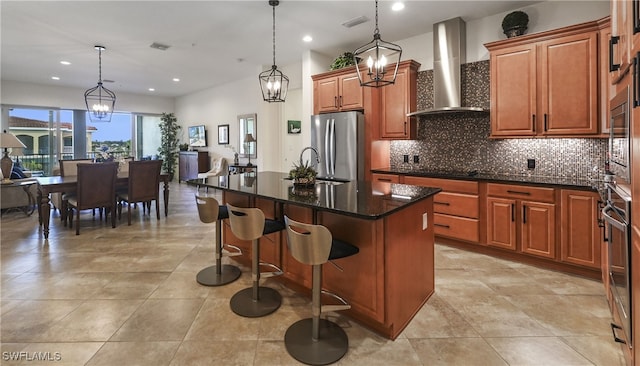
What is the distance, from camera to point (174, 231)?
15.6 feet

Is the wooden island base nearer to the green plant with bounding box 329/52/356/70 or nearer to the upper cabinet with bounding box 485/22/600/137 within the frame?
the upper cabinet with bounding box 485/22/600/137

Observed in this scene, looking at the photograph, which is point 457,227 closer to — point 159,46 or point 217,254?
point 217,254

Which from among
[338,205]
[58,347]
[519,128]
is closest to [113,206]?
[58,347]

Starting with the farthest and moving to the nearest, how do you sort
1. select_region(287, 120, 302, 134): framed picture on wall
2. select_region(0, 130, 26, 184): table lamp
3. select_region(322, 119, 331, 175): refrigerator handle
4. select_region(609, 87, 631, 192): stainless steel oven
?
select_region(287, 120, 302, 134): framed picture on wall < select_region(0, 130, 26, 184): table lamp < select_region(322, 119, 331, 175): refrigerator handle < select_region(609, 87, 631, 192): stainless steel oven

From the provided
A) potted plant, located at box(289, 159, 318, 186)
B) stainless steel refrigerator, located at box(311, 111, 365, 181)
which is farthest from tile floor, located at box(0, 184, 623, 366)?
stainless steel refrigerator, located at box(311, 111, 365, 181)

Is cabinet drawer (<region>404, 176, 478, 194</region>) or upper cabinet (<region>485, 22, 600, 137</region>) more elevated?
upper cabinet (<region>485, 22, 600, 137</region>)

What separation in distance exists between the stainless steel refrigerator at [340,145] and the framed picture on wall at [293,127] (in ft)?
5.87

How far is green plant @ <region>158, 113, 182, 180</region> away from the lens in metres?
10.8

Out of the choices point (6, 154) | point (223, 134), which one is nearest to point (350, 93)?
point (223, 134)

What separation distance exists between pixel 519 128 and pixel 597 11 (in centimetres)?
143

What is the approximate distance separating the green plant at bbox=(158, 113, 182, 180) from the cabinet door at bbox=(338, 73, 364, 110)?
781 centimetres

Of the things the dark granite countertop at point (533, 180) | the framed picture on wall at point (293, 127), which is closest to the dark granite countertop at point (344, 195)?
the dark granite countertop at point (533, 180)

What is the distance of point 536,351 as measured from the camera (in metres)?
1.96

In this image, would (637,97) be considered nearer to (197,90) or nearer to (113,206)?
(113,206)
